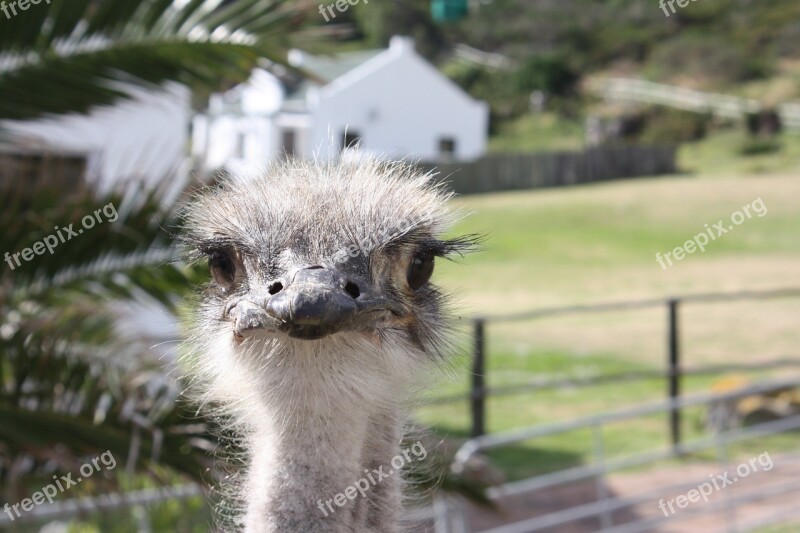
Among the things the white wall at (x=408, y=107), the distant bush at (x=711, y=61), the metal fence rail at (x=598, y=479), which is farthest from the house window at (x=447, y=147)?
the metal fence rail at (x=598, y=479)

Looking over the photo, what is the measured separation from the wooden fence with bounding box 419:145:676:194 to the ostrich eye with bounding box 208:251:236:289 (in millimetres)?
29383

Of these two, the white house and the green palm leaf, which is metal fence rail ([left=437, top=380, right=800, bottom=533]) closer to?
the green palm leaf

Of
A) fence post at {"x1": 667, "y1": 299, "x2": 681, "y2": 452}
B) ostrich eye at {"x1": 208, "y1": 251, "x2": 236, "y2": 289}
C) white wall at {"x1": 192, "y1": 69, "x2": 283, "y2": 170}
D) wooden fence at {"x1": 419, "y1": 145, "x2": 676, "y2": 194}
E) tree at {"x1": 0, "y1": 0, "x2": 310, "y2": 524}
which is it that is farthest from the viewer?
wooden fence at {"x1": 419, "y1": 145, "x2": 676, "y2": 194}

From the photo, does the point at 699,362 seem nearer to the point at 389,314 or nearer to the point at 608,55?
the point at 389,314

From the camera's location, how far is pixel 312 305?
1428mm

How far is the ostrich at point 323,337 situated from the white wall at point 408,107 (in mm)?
16673

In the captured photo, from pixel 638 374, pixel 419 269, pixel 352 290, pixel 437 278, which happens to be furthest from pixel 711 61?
pixel 352 290

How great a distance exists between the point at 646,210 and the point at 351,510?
2523 centimetres

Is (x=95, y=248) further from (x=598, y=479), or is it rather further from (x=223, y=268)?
(x=598, y=479)

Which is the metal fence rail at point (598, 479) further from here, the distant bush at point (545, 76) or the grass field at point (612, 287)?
the distant bush at point (545, 76)

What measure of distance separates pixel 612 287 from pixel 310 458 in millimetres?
16651

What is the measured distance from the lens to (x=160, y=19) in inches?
132

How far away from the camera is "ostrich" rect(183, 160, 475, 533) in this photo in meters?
1.58

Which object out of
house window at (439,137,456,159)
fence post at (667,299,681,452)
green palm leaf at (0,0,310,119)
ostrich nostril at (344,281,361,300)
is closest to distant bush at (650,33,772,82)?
house window at (439,137,456,159)
